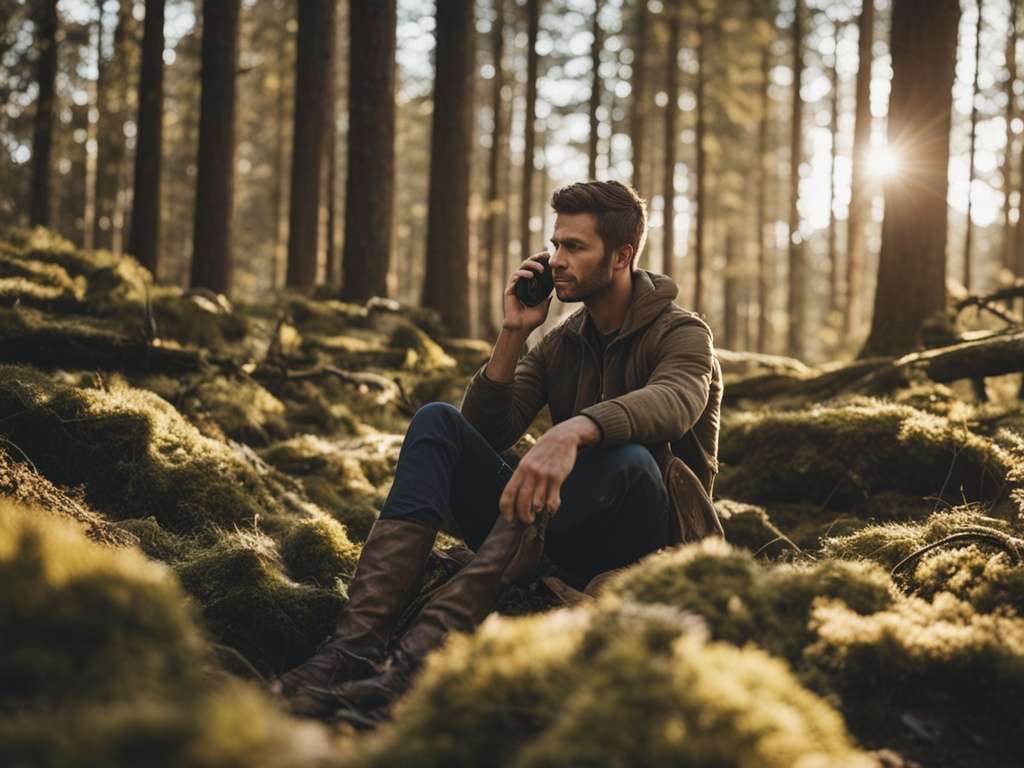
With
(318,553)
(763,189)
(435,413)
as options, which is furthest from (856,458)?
(763,189)

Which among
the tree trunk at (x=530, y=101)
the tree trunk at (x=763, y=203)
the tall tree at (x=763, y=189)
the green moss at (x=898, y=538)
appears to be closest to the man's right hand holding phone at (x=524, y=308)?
the green moss at (x=898, y=538)

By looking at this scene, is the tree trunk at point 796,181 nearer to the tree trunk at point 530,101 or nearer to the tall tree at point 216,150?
the tree trunk at point 530,101

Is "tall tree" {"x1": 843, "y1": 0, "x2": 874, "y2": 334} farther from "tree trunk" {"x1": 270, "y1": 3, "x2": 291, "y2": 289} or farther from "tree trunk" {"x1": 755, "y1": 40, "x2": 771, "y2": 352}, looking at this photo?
"tree trunk" {"x1": 270, "y1": 3, "x2": 291, "y2": 289}

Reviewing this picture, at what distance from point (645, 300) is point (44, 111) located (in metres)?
16.5

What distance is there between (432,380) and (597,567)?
227 inches

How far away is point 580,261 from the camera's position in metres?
4.25

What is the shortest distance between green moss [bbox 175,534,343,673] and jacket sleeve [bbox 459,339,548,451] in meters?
1.10

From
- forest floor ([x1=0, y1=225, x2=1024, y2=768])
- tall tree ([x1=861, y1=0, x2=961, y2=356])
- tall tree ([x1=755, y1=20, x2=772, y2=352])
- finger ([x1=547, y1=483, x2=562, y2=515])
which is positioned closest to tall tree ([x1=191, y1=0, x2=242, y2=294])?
forest floor ([x1=0, y1=225, x2=1024, y2=768])

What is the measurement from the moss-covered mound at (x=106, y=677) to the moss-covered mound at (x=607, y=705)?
0.93 ft

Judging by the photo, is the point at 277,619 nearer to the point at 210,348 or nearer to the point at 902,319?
the point at 210,348

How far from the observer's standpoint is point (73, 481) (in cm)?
475

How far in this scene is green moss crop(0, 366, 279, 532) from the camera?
471 centimetres

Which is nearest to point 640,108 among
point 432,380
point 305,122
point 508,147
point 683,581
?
point 305,122

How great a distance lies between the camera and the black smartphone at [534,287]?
4430 mm
